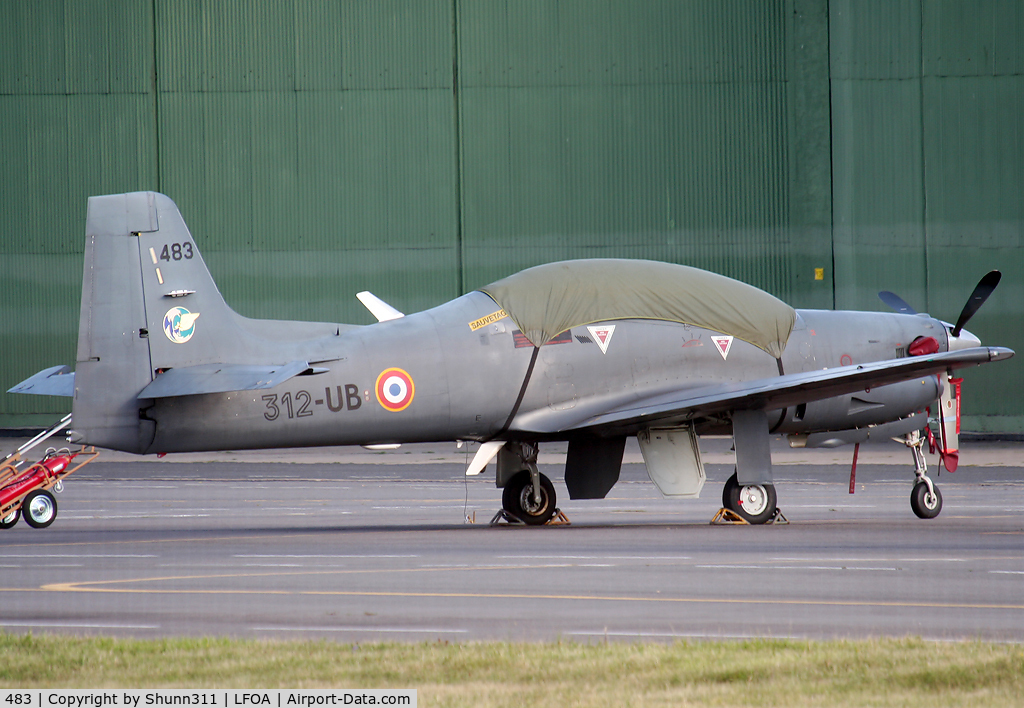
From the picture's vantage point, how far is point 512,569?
12.6m

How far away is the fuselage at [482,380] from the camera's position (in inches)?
637

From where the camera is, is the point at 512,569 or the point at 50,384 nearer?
the point at 512,569

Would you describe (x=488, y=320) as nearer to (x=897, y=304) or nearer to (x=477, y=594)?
(x=477, y=594)

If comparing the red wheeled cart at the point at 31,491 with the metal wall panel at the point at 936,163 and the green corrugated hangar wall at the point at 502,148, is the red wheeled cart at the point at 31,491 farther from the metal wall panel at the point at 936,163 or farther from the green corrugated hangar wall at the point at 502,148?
the metal wall panel at the point at 936,163

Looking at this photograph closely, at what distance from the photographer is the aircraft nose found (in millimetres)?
20484

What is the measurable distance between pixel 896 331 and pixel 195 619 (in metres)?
13.3

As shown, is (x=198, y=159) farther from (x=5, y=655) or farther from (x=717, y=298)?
(x=5, y=655)

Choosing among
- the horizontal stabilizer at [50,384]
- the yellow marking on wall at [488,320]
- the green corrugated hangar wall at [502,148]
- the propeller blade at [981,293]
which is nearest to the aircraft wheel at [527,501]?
the yellow marking on wall at [488,320]

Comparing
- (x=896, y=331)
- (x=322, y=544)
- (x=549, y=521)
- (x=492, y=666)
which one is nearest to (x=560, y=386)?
(x=549, y=521)

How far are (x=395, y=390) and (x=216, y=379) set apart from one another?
7.59ft

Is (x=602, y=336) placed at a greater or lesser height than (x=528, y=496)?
greater

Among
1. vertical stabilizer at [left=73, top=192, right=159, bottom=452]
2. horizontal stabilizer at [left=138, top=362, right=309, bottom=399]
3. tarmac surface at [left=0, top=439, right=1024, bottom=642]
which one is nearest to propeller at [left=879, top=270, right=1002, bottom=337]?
tarmac surface at [left=0, top=439, right=1024, bottom=642]

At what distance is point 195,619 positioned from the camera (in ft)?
32.7

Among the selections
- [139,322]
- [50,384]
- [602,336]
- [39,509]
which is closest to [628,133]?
[602,336]
